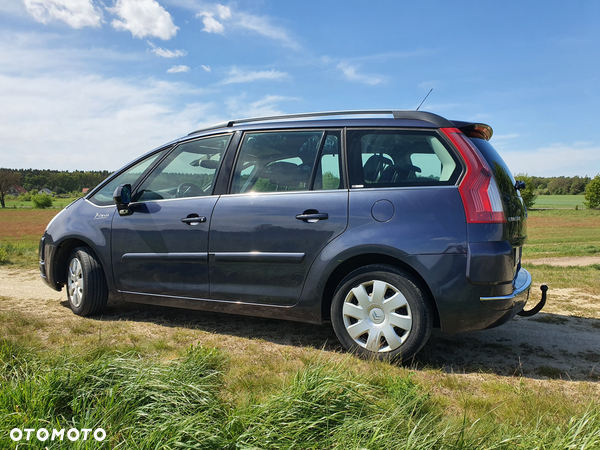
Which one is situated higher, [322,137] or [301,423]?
[322,137]

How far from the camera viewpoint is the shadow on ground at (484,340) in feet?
10.9

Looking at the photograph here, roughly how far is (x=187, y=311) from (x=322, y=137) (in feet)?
8.30

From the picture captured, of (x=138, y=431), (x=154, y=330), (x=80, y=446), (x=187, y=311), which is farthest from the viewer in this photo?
(x=187, y=311)

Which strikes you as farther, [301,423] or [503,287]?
[503,287]

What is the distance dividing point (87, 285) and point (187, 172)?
1530mm

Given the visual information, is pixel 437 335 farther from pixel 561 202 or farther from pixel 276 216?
pixel 561 202

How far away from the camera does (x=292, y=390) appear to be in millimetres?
2297

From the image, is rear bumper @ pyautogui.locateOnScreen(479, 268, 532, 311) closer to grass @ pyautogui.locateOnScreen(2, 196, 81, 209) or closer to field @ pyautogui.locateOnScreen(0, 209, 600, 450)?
field @ pyautogui.locateOnScreen(0, 209, 600, 450)

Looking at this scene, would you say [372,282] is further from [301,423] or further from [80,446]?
[80,446]

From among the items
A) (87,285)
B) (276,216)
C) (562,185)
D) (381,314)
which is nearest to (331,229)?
(276,216)

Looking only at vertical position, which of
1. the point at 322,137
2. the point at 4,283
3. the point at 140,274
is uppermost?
the point at 322,137

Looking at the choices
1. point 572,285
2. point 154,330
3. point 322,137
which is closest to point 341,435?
point 322,137

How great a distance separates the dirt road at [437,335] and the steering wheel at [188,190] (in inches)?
48.8

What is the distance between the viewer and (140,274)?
4.31 meters
